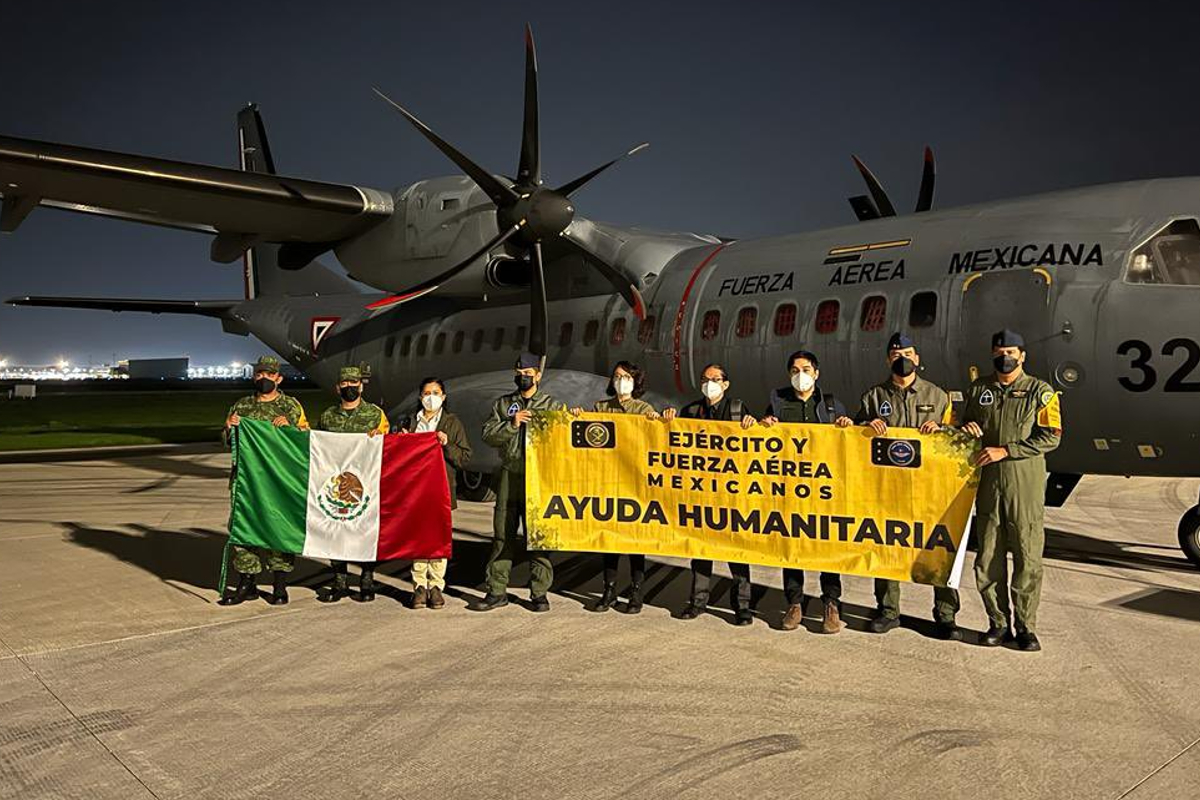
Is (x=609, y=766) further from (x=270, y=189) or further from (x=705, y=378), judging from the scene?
(x=270, y=189)

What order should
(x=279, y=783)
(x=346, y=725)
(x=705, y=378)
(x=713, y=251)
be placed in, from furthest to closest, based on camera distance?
1. (x=713, y=251)
2. (x=705, y=378)
3. (x=346, y=725)
4. (x=279, y=783)

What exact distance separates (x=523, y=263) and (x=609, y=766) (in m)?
9.75

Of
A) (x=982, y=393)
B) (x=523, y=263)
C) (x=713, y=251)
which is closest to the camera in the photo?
(x=982, y=393)

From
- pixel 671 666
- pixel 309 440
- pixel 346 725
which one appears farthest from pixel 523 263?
pixel 346 725

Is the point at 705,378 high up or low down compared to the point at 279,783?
up

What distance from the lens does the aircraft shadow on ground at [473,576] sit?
720 centimetres

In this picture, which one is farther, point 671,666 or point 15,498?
point 15,498

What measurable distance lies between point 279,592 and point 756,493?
152 inches

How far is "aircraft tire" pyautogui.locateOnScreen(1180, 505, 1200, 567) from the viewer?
8.50 meters

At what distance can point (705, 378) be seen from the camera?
7.29 meters

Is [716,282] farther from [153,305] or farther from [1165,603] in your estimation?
[153,305]

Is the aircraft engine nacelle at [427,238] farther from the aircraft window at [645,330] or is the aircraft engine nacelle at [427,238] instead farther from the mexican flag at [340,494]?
the mexican flag at [340,494]

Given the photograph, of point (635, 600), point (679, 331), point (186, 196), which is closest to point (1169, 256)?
point (679, 331)

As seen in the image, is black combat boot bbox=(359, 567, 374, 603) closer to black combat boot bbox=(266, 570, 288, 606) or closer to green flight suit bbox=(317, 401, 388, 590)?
green flight suit bbox=(317, 401, 388, 590)
